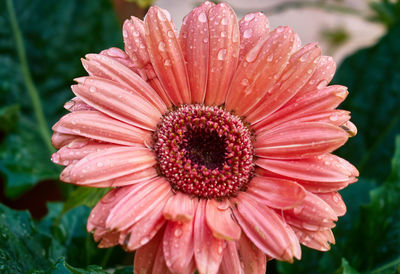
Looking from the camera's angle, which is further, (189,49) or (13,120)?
(13,120)

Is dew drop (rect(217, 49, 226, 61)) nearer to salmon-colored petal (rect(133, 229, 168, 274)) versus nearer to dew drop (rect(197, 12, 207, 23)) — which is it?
dew drop (rect(197, 12, 207, 23))

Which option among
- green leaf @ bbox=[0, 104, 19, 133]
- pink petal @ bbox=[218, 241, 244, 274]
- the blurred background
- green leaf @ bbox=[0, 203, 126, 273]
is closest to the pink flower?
pink petal @ bbox=[218, 241, 244, 274]

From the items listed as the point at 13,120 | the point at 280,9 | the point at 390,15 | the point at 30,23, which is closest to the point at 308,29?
the point at 390,15

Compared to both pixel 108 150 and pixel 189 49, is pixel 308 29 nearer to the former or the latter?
pixel 189 49

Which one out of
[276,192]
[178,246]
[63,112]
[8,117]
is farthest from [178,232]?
[63,112]

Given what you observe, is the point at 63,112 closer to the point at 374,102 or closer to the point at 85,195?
the point at 85,195

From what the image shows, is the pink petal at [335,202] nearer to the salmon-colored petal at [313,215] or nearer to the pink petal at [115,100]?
the salmon-colored petal at [313,215]

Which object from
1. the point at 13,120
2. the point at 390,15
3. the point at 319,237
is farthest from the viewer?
the point at 390,15

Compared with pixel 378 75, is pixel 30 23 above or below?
above
